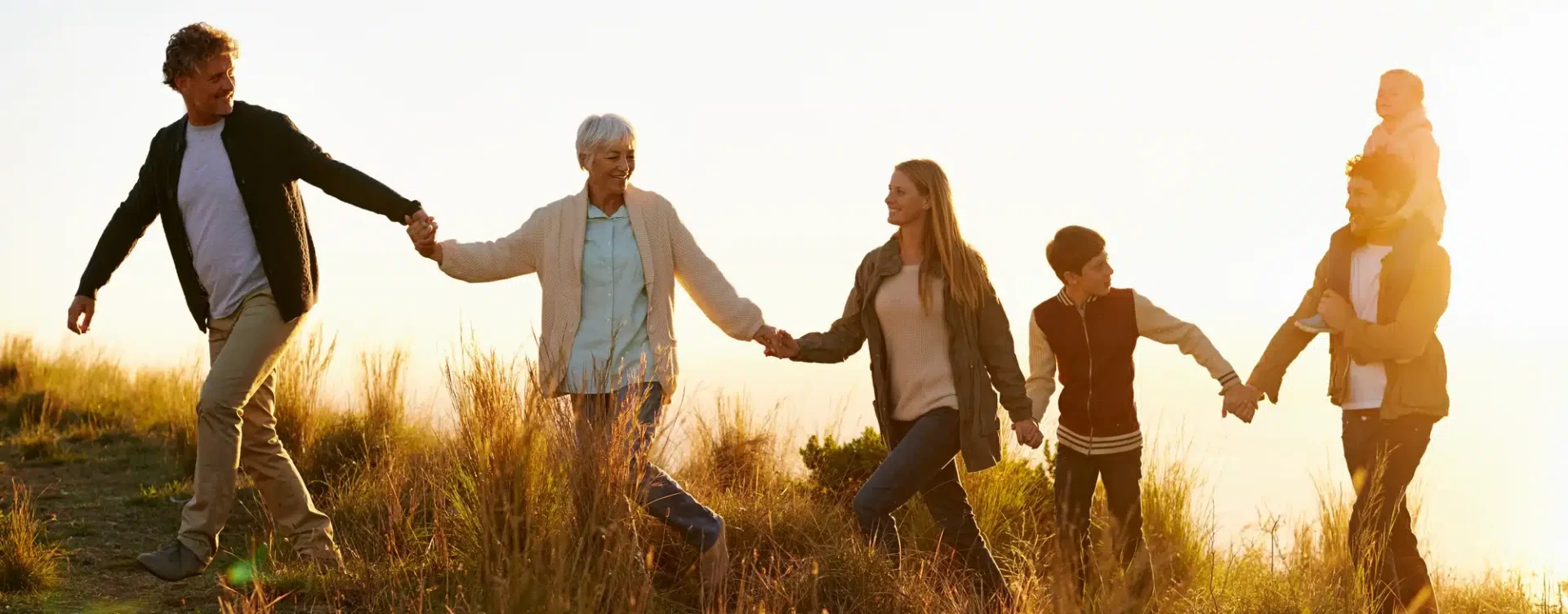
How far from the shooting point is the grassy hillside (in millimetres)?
4527

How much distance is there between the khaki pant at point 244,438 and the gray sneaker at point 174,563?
34 millimetres

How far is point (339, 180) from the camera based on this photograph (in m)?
5.48

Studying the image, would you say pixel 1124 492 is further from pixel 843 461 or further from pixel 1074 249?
pixel 843 461

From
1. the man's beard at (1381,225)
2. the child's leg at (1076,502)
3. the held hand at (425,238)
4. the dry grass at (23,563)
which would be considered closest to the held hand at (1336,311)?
the man's beard at (1381,225)

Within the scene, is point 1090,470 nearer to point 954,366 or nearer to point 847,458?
point 954,366

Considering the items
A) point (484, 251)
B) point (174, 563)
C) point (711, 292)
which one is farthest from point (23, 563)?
point (711, 292)

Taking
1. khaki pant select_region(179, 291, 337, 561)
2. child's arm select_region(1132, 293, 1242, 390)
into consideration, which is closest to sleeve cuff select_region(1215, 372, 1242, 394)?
child's arm select_region(1132, 293, 1242, 390)

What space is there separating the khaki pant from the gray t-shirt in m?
0.07

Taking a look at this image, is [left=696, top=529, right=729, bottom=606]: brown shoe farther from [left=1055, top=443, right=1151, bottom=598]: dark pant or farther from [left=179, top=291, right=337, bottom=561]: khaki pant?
[left=179, top=291, right=337, bottom=561]: khaki pant

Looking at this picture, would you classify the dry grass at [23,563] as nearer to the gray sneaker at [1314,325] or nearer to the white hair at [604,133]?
the white hair at [604,133]

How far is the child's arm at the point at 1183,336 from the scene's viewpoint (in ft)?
17.9

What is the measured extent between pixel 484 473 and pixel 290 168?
5.66ft

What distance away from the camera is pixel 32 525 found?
5840 millimetres

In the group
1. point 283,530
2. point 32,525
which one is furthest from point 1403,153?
point 32,525
